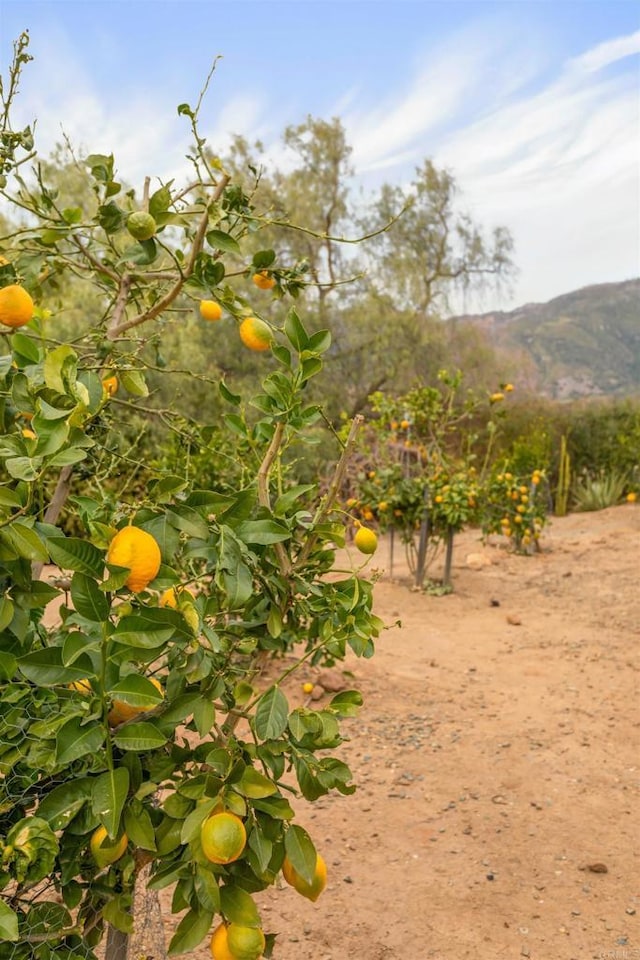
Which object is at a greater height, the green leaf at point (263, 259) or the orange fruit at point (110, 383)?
the green leaf at point (263, 259)

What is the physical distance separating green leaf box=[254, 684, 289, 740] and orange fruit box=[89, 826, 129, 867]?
0.22 metres

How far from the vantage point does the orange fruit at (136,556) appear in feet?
2.83

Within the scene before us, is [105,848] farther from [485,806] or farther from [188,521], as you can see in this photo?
[485,806]

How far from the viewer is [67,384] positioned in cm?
89

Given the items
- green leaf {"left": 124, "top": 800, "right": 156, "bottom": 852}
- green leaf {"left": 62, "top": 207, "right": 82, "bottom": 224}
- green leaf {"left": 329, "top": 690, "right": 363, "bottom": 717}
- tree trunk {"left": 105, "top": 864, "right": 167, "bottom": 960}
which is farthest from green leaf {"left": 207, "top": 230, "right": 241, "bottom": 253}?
tree trunk {"left": 105, "top": 864, "right": 167, "bottom": 960}

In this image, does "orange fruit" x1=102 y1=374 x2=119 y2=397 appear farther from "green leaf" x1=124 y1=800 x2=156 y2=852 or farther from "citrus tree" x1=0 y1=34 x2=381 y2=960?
"green leaf" x1=124 y1=800 x2=156 y2=852

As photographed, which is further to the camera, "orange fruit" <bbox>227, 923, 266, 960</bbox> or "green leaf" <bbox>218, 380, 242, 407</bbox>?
"green leaf" <bbox>218, 380, 242, 407</bbox>

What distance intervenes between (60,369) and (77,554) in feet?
0.71

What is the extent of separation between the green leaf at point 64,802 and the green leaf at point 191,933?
200 mm

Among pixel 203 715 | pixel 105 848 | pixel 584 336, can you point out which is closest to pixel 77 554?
pixel 203 715

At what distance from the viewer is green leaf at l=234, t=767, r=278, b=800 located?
0.94 metres

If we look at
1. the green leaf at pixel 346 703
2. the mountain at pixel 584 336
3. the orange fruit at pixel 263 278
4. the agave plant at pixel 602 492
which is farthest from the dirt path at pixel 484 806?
the mountain at pixel 584 336

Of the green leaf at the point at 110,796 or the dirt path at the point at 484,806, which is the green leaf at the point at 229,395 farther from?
the dirt path at the point at 484,806

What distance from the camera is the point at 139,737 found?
89 cm
